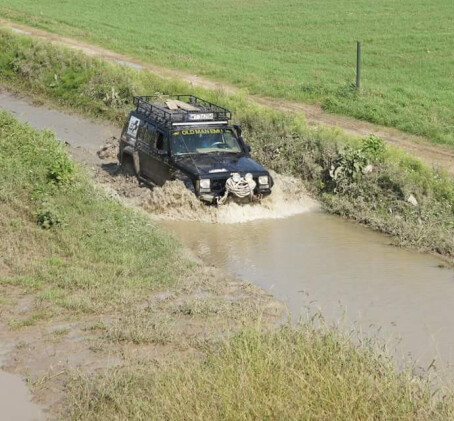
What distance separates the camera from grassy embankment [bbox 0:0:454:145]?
81.5 feet

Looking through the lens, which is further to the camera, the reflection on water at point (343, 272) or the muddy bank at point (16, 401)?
the reflection on water at point (343, 272)

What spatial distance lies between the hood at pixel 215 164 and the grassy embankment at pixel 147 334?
4.58ft

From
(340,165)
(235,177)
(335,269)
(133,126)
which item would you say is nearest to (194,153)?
(235,177)

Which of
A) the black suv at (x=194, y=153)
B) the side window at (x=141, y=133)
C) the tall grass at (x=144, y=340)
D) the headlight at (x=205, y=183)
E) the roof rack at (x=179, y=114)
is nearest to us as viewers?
the tall grass at (x=144, y=340)

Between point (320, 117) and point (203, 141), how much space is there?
824 centimetres

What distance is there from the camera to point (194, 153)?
16.3 metres

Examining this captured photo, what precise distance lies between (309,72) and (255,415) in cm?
2347

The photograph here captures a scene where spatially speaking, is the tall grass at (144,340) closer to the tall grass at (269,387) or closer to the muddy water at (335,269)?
the tall grass at (269,387)

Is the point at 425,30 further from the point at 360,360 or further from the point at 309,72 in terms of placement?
the point at 360,360

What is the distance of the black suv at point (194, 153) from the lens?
1562 centimetres

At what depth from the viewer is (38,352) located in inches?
401

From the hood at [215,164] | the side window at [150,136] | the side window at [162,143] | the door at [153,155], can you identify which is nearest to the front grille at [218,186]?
the hood at [215,164]

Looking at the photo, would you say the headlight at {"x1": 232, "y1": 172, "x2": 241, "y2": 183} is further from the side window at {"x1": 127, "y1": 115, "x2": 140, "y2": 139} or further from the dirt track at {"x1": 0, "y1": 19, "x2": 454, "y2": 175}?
the dirt track at {"x1": 0, "y1": 19, "x2": 454, "y2": 175}

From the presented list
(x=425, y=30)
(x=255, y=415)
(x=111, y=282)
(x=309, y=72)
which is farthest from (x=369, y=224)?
(x=425, y=30)
